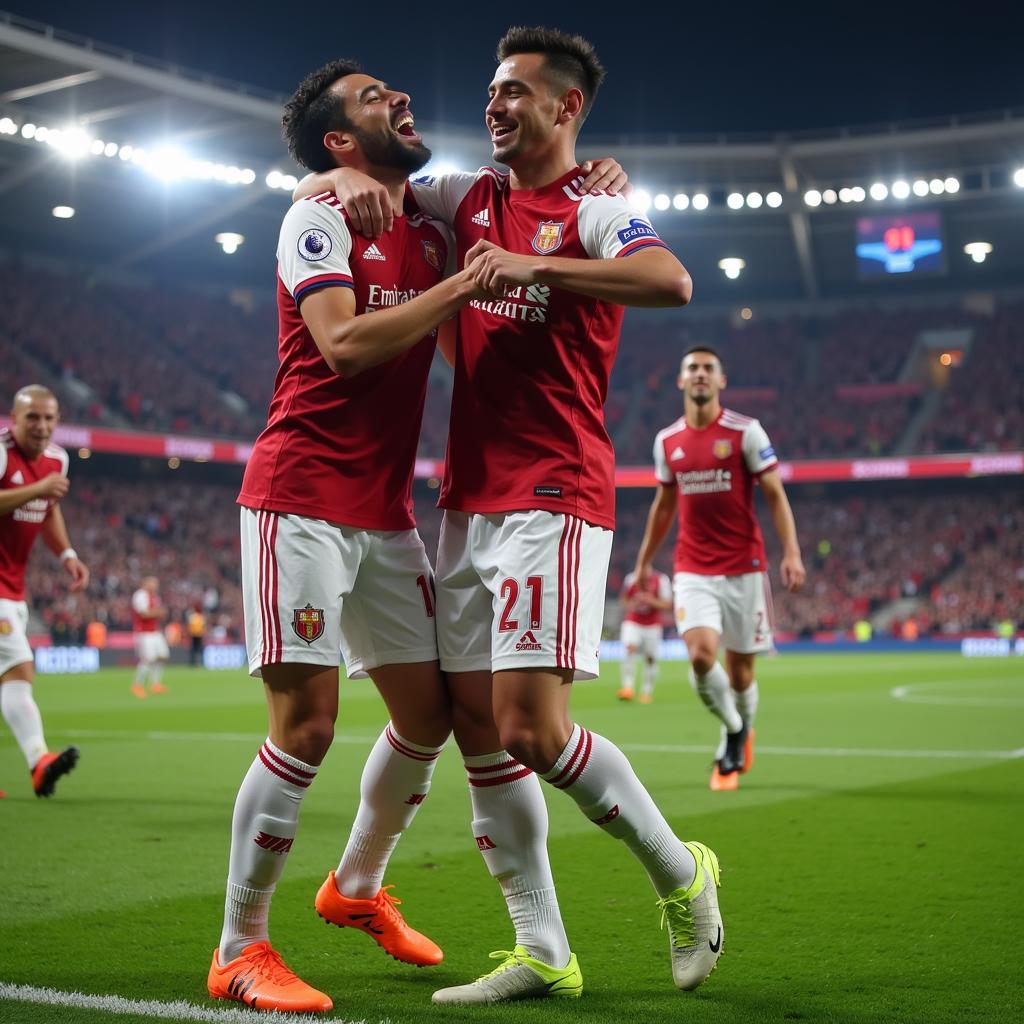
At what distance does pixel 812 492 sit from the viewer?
156 feet

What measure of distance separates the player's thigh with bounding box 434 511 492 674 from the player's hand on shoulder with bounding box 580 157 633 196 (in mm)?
1028

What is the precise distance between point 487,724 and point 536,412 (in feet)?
3.03

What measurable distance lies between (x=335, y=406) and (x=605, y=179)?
1048 mm

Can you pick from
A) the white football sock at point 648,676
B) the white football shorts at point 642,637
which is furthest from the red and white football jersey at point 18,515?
the white football shorts at point 642,637

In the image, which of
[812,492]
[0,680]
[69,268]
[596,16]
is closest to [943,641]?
[812,492]

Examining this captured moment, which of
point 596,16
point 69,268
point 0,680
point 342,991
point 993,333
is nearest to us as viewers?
point 342,991

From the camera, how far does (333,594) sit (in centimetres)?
366

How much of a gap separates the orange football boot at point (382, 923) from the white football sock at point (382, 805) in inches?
1.1

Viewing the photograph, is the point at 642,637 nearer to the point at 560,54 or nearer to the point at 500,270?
the point at 560,54

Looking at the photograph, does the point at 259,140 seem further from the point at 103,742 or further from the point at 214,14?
the point at 103,742

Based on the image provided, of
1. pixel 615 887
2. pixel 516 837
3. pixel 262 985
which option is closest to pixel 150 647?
pixel 615 887

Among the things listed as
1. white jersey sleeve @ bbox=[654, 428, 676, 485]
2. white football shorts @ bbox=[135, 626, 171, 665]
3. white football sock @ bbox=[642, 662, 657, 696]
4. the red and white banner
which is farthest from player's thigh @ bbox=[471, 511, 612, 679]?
the red and white banner

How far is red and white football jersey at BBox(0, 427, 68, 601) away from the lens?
7914mm

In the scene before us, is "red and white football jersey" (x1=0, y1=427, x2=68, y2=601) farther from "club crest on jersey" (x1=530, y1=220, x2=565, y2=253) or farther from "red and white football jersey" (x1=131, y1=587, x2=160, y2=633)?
"red and white football jersey" (x1=131, y1=587, x2=160, y2=633)
